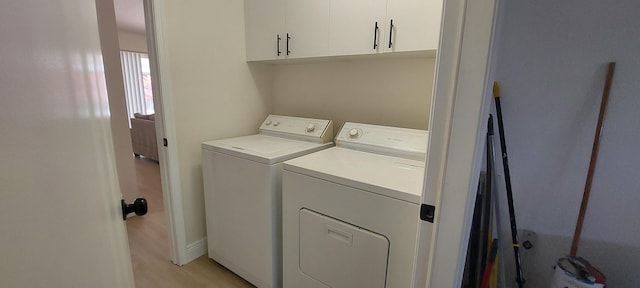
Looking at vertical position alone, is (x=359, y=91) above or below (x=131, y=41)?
below

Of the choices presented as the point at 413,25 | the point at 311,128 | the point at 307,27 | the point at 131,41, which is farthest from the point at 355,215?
the point at 131,41

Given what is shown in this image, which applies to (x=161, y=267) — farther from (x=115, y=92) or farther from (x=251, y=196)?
(x=115, y=92)

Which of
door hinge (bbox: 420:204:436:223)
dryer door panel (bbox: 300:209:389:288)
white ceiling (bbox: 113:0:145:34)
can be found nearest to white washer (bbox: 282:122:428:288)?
dryer door panel (bbox: 300:209:389:288)

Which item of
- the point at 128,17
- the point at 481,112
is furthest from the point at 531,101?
the point at 128,17

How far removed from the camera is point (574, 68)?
49.1 inches

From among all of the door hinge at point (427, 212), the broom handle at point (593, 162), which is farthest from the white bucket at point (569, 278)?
the door hinge at point (427, 212)

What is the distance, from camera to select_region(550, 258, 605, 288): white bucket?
113cm

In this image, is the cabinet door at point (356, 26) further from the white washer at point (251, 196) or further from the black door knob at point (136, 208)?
the black door knob at point (136, 208)

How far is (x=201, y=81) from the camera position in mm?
1865

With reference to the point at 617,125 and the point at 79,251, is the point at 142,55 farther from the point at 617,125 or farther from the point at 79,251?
the point at 617,125

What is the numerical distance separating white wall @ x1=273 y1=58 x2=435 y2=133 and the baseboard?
49.1 inches

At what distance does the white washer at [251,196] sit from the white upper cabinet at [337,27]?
0.55 meters

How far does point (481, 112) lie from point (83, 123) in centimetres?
91

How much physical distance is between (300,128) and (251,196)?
66 centimetres
